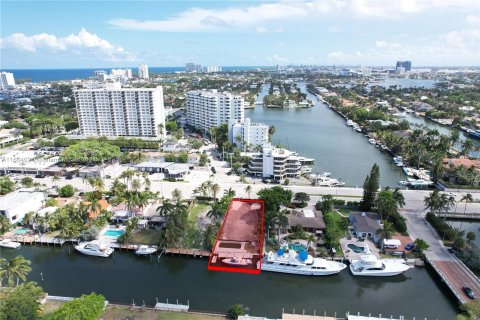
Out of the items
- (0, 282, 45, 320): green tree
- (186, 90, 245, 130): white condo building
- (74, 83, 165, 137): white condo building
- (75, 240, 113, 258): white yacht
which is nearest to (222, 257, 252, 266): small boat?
(75, 240, 113, 258): white yacht

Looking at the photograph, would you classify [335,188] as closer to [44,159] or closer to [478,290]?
[478,290]

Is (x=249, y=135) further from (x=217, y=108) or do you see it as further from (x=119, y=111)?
(x=119, y=111)

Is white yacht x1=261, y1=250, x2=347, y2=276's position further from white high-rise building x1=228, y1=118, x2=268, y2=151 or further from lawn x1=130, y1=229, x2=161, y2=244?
white high-rise building x1=228, y1=118, x2=268, y2=151

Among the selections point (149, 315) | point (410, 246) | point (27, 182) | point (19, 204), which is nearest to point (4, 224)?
point (19, 204)

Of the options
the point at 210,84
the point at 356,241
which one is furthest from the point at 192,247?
the point at 210,84

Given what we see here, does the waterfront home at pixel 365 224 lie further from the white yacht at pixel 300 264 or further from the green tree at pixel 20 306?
the green tree at pixel 20 306

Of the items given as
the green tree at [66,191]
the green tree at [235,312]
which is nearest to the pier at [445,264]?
the green tree at [235,312]
